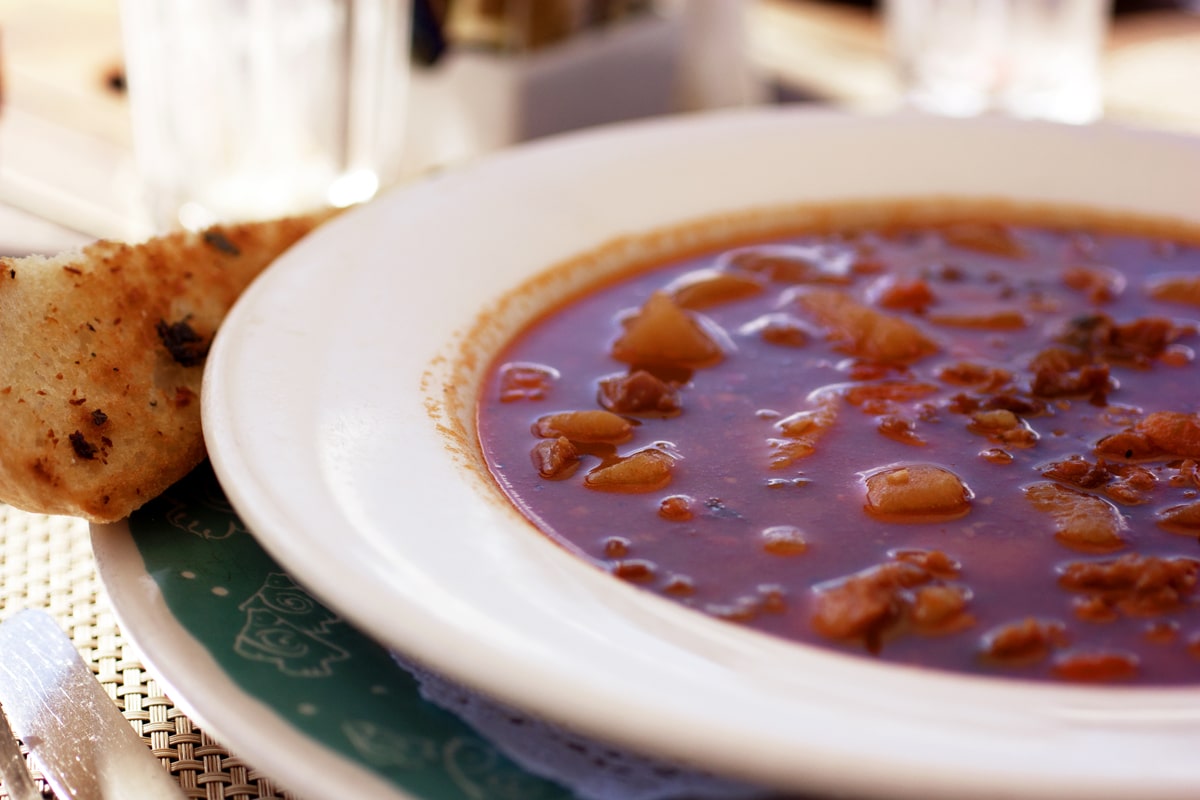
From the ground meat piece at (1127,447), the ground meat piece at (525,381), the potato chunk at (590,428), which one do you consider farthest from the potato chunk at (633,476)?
the ground meat piece at (1127,447)

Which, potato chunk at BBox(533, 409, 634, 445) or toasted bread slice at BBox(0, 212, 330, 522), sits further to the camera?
potato chunk at BBox(533, 409, 634, 445)

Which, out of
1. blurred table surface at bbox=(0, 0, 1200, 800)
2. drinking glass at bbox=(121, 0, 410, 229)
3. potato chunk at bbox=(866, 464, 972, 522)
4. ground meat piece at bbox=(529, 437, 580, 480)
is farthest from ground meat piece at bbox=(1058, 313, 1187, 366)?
drinking glass at bbox=(121, 0, 410, 229)

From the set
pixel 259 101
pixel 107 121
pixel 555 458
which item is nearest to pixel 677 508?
pixel 555 458

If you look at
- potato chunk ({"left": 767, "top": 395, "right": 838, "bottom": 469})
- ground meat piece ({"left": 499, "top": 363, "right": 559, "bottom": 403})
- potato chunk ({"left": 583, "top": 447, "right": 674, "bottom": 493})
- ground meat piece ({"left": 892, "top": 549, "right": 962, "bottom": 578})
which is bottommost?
ground meat piece ({"left": 499, "top": 363, "right": 559, "bottom": 403})

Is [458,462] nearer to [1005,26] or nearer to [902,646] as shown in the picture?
[902,646]

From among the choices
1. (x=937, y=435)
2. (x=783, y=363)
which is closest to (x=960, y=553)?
(x=937, y=435)

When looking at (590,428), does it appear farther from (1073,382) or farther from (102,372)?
(1073,382)

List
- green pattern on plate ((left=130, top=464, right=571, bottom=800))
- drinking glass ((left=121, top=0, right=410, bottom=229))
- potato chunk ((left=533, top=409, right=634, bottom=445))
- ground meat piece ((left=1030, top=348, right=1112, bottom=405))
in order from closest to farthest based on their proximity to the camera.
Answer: green pattern on plate ((left=130, top=464, right=571, bottom=800)) < potato chunk ((left=533, top=409, right=634, bottom=445)) < ground meat piece ((left=1030, top=348, right=1112, bottom=405)) < drinking glass ((left=121, top=0, right=410, bottom=229))

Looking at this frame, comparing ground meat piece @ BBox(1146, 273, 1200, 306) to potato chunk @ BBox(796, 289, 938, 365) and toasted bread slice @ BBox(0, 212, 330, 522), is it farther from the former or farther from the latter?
toasted bread slice @ BBox(0, 212, 330, 522)
